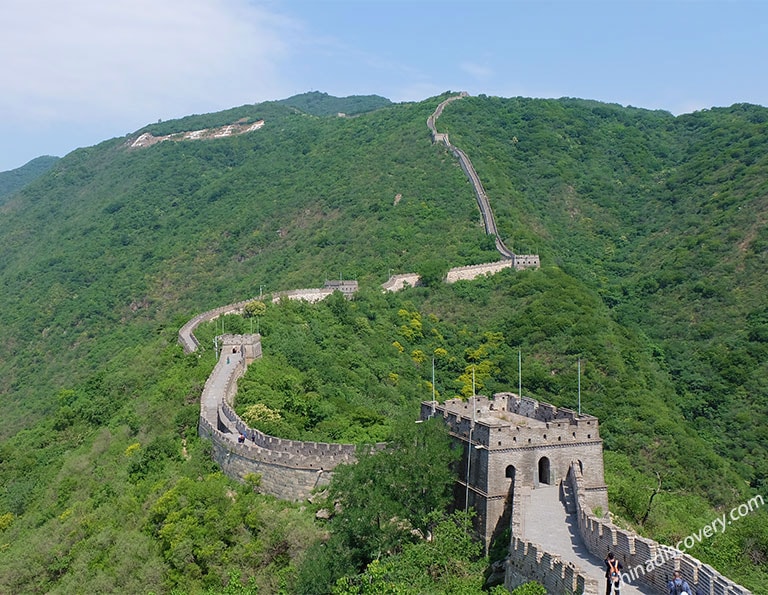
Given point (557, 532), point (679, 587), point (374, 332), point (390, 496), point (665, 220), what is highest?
point (665, 220)

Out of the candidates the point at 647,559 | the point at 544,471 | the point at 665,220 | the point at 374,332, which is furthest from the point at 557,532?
the point at 665,220

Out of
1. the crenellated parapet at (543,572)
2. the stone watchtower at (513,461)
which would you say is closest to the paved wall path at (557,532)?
the stone watchtower at (513,461)

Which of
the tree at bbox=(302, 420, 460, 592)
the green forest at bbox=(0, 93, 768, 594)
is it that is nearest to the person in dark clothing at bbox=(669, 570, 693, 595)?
the green forest at bbox=(0, 93, 768, 594)

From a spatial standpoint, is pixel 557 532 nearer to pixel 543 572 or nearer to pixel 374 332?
pixel 543 572

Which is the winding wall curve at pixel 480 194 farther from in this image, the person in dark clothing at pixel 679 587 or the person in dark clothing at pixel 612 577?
the person in dark clothing at pixel 679 587

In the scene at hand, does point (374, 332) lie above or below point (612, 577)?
below

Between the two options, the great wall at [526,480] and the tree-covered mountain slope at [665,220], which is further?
the tree-covered mountain slope at [665,220]

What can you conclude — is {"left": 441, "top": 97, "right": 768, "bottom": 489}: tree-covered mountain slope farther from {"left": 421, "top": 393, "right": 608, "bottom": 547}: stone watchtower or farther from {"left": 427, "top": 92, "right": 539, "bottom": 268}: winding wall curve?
{"left": 421, "top": 393, "right": 608, "bottom": 547}: stone watchtower
